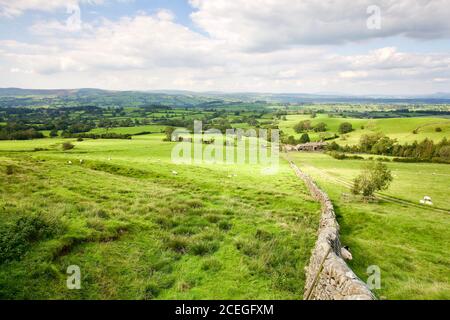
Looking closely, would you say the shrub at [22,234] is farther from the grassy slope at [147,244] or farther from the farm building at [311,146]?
the farm building at [311,146]

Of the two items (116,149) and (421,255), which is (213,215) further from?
(116,149)

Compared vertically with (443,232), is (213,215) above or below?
above

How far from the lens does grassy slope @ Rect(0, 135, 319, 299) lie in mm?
10969

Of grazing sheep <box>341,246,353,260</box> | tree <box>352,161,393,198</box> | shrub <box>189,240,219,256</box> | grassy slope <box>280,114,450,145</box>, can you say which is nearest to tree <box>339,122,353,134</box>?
grassy slope <box>280,114,450,145</box>

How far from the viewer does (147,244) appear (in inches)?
563

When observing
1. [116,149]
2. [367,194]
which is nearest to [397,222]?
[367,194]

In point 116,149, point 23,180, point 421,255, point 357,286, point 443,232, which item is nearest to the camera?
point 357,286

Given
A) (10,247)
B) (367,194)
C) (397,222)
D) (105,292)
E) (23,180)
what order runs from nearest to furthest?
(105,292)
(10,247)
(23,180)
(397,222)
(367,194)

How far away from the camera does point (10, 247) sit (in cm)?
1169

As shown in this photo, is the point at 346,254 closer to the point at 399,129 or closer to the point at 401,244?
the point at 401,244

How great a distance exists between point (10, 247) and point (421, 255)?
24549 mm

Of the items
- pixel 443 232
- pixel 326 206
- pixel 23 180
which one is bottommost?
pixel 443 232

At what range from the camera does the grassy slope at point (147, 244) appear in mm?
10969

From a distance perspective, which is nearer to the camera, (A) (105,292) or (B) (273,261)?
(A) (105,292)
